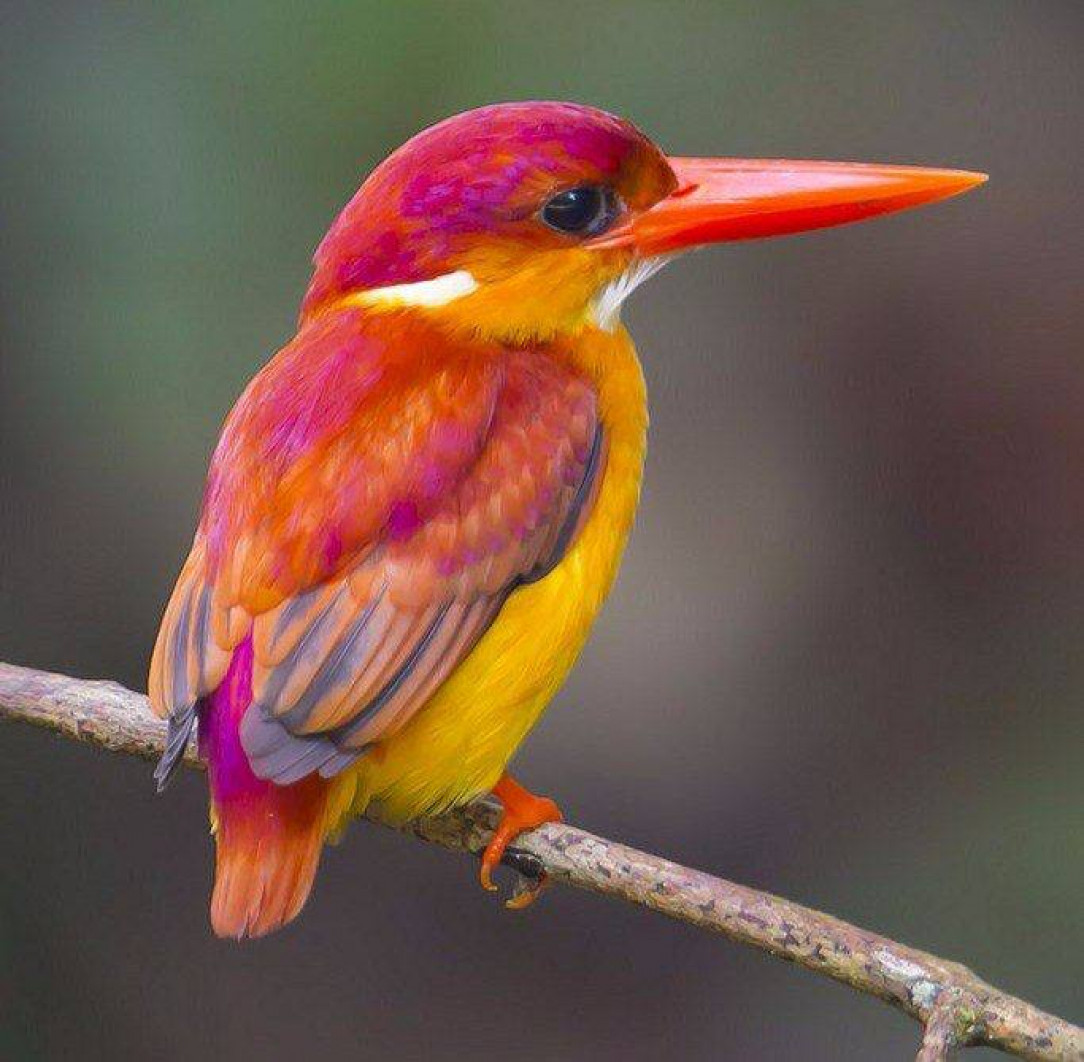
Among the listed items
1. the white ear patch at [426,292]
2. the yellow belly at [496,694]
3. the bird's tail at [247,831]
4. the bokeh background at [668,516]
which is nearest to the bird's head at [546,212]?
the white ear patch at [426,292]

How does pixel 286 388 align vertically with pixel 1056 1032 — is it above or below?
above

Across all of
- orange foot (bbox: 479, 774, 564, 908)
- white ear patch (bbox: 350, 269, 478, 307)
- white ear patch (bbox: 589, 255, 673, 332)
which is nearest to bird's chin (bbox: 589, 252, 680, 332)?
white ear patch (bbox: 589, 255, 673, 332)

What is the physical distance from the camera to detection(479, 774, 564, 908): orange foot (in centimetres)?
190

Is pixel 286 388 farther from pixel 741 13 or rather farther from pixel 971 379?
pixel 971 379

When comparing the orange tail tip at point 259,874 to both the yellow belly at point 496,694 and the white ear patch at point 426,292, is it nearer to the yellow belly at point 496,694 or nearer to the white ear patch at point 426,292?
the yellow belly at point 496,694

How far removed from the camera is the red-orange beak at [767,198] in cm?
173

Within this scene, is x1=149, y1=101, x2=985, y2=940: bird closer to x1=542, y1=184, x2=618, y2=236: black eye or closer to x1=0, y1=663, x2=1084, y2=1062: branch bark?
x1=542, y1=184, x2=618, y2=236: black eye

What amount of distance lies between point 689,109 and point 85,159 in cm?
69

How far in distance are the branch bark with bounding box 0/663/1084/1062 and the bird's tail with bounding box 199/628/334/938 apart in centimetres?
21

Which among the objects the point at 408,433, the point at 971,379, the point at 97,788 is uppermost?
the point at 971,379

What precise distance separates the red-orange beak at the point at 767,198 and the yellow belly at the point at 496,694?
22 cm

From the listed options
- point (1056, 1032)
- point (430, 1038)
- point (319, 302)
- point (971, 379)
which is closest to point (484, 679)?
point (319, 302)

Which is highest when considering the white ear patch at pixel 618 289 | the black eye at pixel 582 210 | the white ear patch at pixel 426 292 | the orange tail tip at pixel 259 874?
the black eye at pixel 582 210

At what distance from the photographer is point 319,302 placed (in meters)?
1.84
